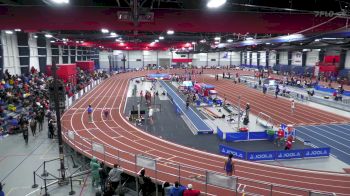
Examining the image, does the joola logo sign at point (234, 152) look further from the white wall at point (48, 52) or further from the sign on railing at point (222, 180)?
the white wall at point (48, 52)

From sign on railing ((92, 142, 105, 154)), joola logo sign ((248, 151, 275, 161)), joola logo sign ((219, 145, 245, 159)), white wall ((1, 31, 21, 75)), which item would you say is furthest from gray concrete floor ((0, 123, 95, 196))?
white wall ((1, 31, 21, 75))

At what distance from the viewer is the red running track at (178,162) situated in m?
11.4

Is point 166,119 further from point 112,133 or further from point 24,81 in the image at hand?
point 24,81

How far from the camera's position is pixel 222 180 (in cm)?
928

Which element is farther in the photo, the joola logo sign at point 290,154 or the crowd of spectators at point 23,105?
the crowd of spectators at point 23,105

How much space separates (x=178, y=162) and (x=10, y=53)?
28106 mm

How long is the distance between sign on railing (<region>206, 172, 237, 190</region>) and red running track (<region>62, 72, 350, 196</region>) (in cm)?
36

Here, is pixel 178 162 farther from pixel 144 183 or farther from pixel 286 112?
pixel 286 112

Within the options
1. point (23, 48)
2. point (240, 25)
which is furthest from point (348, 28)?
point (23, 48)

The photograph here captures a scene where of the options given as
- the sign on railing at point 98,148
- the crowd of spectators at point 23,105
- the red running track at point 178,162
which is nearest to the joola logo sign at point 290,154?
the red running track at point 178,162

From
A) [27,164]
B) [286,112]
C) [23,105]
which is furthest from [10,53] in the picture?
[286,112]

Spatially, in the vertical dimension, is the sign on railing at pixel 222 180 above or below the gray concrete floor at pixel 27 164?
above

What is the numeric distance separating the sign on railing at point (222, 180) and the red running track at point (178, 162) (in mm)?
360

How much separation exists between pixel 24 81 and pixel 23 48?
6459 millimetres
